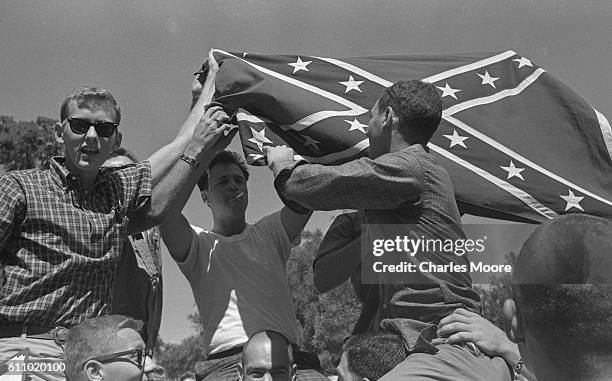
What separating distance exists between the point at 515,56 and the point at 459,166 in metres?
1.22

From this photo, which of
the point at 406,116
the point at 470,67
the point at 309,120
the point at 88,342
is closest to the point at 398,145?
the point at 406,116

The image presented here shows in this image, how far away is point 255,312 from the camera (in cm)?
459

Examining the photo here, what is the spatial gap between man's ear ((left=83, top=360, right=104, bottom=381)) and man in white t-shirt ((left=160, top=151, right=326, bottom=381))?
128 centimetres

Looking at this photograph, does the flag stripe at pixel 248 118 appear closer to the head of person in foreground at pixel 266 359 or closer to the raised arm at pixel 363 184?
the raised arm at pixel 363 184

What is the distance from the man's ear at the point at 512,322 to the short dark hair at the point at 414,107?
75.5 inches

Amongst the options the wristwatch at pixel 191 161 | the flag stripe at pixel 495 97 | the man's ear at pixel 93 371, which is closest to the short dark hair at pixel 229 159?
the wristwatch at pixel 191 161

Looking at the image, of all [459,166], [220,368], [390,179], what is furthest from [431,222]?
[220,368]

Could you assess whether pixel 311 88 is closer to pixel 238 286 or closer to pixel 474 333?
pixel 238 286

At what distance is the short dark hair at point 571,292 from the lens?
1.62 meters

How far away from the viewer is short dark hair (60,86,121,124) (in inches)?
150

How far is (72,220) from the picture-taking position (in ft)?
11.7

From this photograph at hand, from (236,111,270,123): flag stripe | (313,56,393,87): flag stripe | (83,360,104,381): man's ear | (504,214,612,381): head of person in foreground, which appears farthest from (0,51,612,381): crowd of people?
(504,214,612,381): head of person in foreground

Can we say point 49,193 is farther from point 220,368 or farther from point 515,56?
point 515,56

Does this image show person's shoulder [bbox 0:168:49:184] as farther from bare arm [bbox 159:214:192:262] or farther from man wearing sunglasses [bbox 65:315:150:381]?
bare arm [bbox 159:214:192:262]
